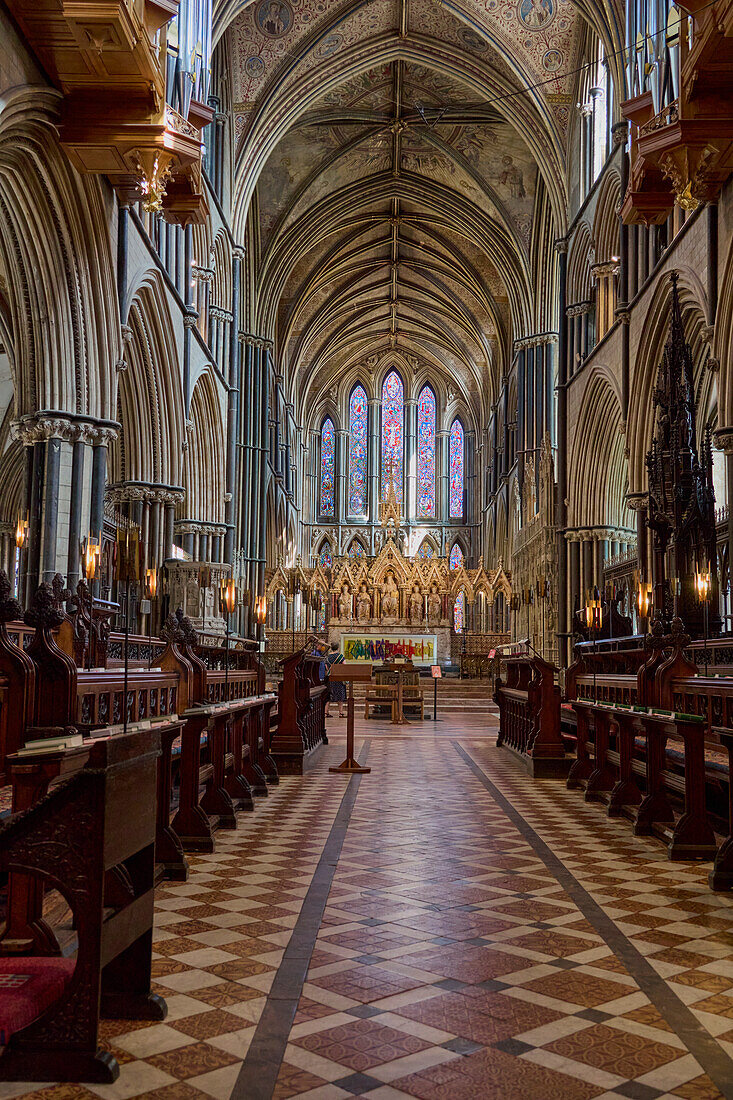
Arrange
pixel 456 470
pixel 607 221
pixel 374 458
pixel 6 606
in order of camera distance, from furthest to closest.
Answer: pixel 456 470 < pixel 374 458 < pixel 607 221 < pixel 6 606

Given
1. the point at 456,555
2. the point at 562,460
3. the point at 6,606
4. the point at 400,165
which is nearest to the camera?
the point at 6,606

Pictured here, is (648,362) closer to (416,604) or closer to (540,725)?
(540,725)

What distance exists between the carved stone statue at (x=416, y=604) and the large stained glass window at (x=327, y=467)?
61.2ft

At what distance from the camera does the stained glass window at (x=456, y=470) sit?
4481 centimetres

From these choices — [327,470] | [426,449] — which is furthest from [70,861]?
[426,449]

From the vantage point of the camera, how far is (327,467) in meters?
45.2

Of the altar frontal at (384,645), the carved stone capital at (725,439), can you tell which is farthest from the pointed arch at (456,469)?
the carved stone capital at (725,439)

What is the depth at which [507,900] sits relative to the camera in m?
4.41

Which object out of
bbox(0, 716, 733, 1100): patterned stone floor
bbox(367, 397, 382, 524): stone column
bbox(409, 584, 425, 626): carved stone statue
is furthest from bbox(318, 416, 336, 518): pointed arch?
bbox(0, 716, 733, 1100): patterned stone floor

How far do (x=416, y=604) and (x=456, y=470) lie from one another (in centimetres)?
1968

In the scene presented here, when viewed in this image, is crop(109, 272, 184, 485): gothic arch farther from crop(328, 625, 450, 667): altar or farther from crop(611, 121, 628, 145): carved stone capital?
crop(328, 625, 450, 667): altar

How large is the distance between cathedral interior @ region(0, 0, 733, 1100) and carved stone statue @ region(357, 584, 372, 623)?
0.11m

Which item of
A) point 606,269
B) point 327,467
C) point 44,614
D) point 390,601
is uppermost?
point 327,467

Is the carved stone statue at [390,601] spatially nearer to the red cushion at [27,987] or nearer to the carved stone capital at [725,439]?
the carved stone capital at [725,439]
